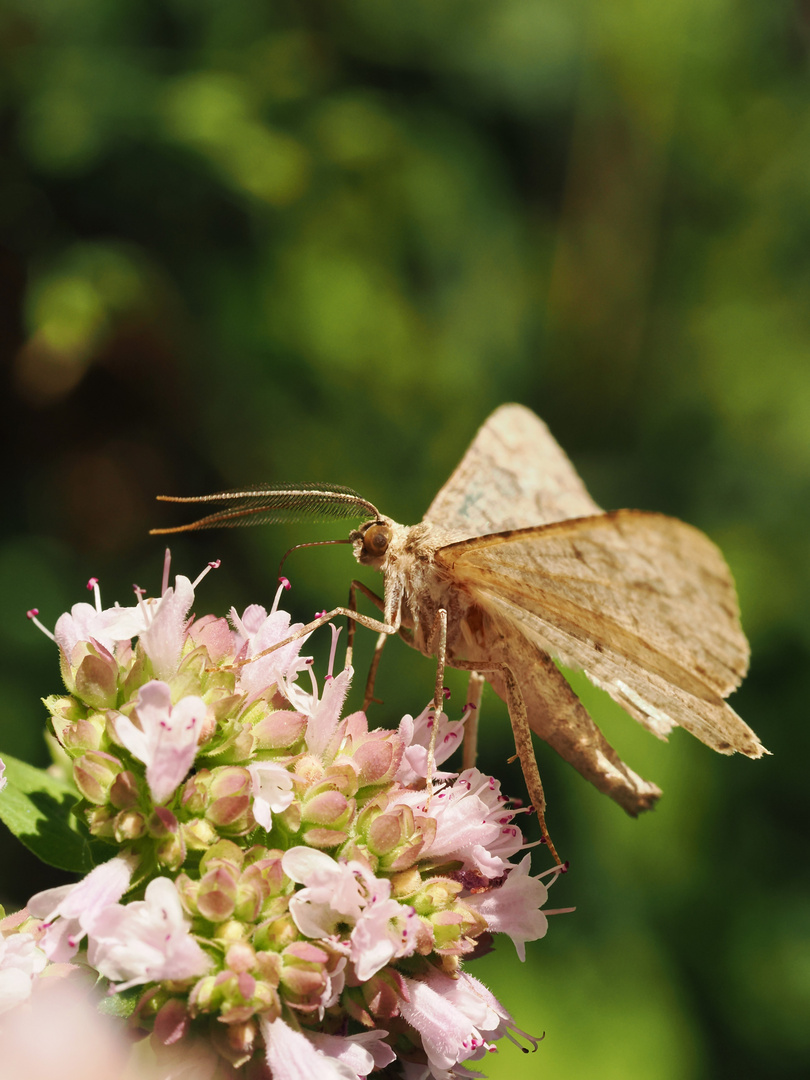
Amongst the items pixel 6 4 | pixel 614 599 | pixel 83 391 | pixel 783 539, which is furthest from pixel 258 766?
pixel 6 4

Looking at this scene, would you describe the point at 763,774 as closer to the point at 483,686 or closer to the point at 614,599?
the point at 483,686

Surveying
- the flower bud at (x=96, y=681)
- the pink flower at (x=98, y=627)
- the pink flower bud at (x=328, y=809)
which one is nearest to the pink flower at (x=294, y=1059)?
the pink flower bud at (x=328, y=809)

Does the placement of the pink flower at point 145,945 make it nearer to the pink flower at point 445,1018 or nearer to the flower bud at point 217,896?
the flower bud at point 217,896

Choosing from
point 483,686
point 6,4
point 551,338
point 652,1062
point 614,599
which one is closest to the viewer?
point 614,599


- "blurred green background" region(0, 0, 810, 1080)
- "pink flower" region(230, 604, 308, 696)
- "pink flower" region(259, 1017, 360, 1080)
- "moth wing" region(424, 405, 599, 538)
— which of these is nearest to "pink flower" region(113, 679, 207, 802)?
"pink flower" region(230, 604, 308, 696)

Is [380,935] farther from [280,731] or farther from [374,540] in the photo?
[374,540]

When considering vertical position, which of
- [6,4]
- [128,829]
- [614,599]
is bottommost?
[128,829]

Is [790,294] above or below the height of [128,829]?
above
